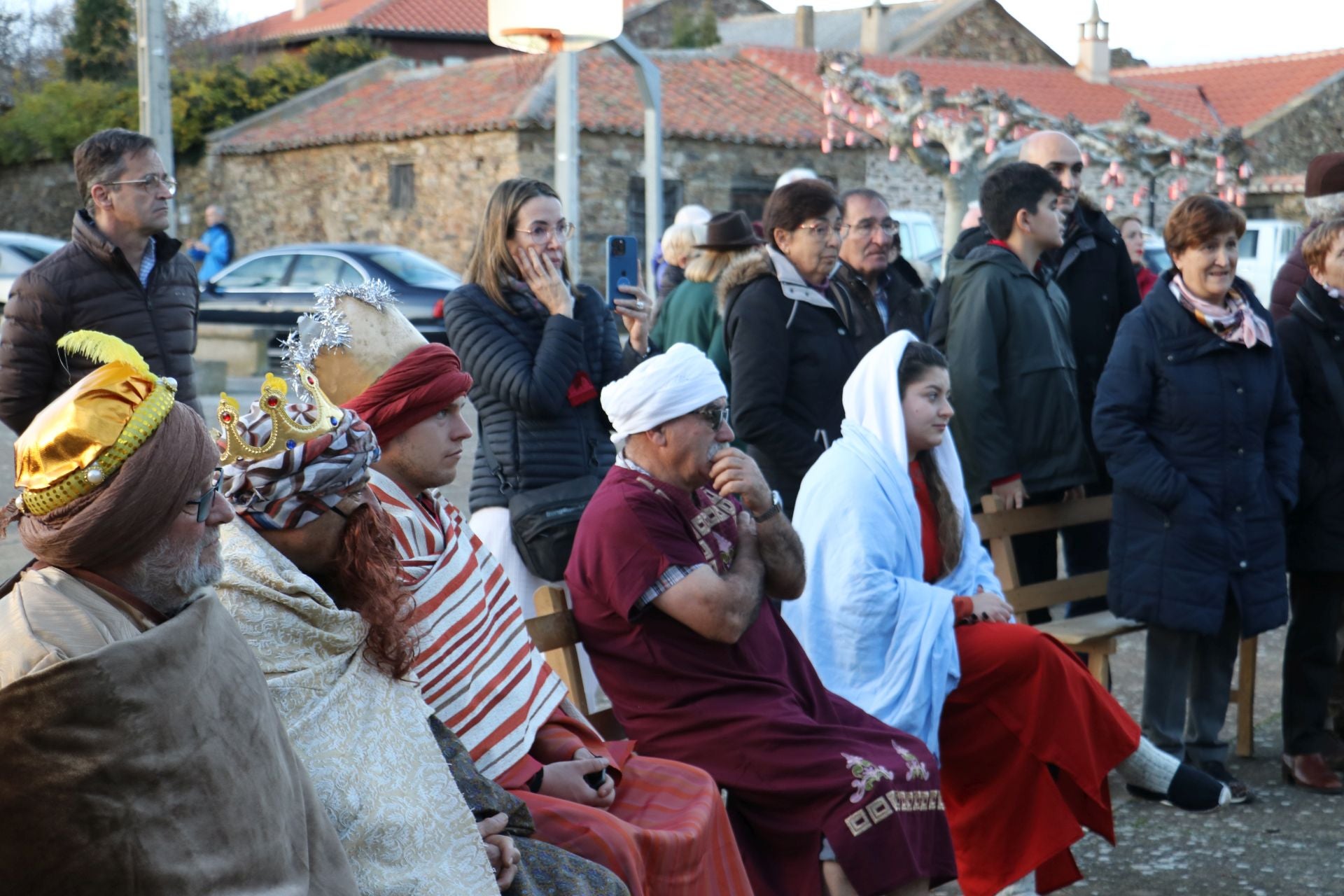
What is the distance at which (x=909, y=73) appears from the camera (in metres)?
23.4

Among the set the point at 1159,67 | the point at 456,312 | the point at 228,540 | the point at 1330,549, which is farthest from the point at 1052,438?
the point at 1159,67

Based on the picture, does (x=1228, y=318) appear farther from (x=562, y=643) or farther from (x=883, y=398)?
(x=562, y=643)

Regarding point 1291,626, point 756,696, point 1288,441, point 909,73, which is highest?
point 909,73

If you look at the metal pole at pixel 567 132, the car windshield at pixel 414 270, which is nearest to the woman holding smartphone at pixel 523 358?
the metal pole at pixel 567 132

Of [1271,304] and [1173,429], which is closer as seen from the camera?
[1173,429]

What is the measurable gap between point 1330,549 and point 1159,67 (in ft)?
131

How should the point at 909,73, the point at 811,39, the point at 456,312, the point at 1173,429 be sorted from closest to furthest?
the point at 456,312, the point at 1173,429, the point at 909,73, the point at 811,39

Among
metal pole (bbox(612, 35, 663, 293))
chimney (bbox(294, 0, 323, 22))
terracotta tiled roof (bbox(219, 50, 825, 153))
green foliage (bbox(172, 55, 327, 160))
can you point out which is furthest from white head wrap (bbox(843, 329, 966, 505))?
chimney (bbox(294, 0, 323, 22))

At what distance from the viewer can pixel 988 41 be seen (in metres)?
38.0

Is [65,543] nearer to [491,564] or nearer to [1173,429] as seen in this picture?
[491,564]

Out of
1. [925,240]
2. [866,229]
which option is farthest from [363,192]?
[866,229]

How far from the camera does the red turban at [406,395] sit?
9.94ft

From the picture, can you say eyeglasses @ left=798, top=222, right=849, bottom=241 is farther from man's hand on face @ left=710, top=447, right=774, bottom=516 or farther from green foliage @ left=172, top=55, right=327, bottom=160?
green foliage @ left=172, top=55, right=327, bottom=160

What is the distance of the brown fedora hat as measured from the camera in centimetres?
661
